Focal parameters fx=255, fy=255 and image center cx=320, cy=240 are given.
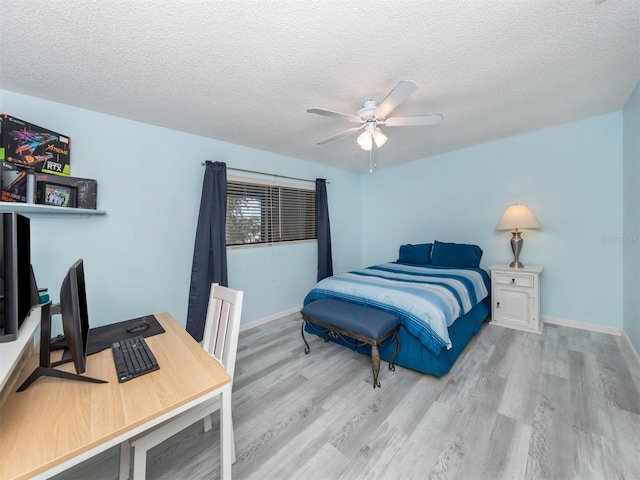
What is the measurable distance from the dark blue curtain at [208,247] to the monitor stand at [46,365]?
157 cm

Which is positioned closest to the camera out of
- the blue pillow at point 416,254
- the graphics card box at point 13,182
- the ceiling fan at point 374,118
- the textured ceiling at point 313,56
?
the textured ceiling at point 313,56

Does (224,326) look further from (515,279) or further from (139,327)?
(515,279)

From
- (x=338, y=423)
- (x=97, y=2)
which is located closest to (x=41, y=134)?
(x=97, y=2)

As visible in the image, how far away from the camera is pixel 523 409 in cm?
170

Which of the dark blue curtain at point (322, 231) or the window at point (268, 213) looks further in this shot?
the dark blue curtain at point (322, 231)

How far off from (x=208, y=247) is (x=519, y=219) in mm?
3570

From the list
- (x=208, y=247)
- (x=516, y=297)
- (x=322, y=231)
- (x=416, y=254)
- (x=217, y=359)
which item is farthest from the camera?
(x=322, y=231)

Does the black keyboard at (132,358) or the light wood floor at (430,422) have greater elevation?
the black keyboard at (132,358)

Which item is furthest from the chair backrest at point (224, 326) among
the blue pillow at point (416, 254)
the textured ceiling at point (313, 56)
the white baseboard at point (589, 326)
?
the white baseboard at point (589, 326)

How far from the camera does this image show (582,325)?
2.90 m

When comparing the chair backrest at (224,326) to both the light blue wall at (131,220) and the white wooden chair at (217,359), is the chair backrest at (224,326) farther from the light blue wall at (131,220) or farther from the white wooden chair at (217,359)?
the light blue wall at (131,220)

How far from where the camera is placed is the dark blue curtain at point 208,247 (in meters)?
2.72

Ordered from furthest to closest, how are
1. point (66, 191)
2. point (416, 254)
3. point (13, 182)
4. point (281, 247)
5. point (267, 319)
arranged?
point (416, 254) → point (281, 247) → point (267, 319) → point (66, 191) → point (13, 182)

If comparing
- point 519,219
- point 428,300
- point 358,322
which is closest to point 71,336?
point 358,322
